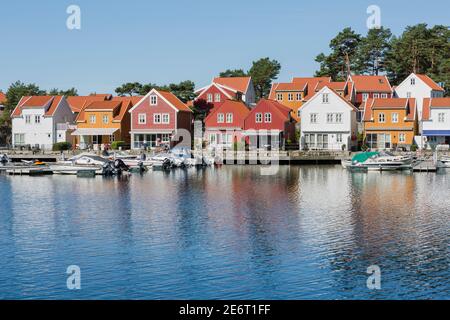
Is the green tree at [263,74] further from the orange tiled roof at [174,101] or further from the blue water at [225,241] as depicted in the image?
the blue water at [225,241]

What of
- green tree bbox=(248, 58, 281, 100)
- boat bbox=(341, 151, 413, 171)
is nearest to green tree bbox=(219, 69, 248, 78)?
green tree bbox=(248, 58, 281, 100)

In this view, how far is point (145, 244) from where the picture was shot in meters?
33.5

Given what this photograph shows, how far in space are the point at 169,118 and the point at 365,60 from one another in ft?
168

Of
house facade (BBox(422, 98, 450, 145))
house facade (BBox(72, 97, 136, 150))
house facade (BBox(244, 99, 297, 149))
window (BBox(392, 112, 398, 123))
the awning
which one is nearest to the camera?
house facade (BBox(244, 99, 297, 149))

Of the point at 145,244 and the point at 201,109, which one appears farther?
the point at 201,109

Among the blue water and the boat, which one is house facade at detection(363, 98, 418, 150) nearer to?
the boat

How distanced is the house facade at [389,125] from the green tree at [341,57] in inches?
1449

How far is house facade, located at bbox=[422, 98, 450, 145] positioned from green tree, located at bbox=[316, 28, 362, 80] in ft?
120

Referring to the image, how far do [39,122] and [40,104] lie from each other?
2.75 meters

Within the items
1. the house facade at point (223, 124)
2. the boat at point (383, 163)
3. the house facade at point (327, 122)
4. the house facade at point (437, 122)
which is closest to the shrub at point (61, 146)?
the house facade at point (223, 124)

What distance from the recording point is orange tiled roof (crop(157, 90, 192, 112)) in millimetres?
100062
